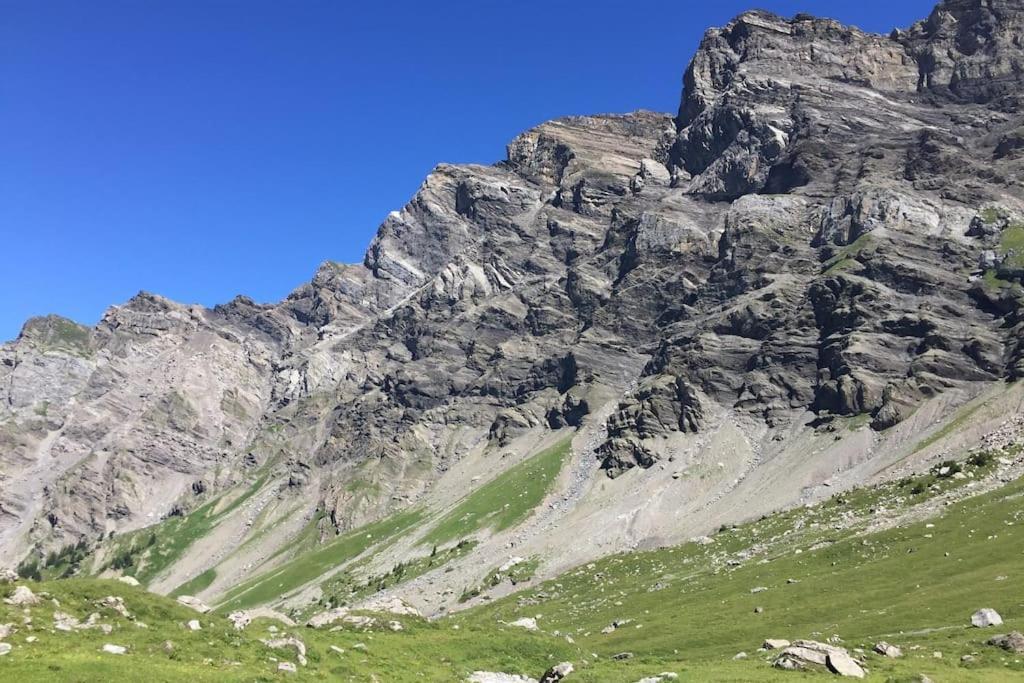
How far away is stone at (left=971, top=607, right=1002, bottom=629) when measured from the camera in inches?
2395

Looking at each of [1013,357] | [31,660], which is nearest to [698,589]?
[31,660]

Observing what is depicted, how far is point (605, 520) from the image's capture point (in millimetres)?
189375

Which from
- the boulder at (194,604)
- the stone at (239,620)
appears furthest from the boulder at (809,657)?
the boulder at (194,604)

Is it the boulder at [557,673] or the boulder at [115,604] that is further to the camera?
the boulder at [557,673]

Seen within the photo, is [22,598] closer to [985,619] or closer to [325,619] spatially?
[325,619]

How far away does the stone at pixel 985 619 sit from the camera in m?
60.8

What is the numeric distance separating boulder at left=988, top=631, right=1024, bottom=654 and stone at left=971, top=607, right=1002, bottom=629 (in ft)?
37.7

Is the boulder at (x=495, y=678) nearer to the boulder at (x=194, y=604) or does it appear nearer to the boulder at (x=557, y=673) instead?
the boulder at (x=557, y=673)

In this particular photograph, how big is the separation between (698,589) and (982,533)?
123ft

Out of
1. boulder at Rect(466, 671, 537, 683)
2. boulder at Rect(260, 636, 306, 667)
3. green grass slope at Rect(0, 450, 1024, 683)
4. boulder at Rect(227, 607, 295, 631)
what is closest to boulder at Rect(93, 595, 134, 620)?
green grass slope at Rect(0, 450, 1024, 683)

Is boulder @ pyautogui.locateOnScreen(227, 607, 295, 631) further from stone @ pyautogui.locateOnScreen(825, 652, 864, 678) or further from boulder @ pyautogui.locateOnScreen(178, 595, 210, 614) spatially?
stone @ pyautogui.locateOnScreen(825, 652, 864, 678)

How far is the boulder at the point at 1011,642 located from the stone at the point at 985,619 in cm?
1148

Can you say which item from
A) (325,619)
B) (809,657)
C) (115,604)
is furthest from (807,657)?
(115,604)

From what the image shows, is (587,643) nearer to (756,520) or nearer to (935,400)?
(756,520)
